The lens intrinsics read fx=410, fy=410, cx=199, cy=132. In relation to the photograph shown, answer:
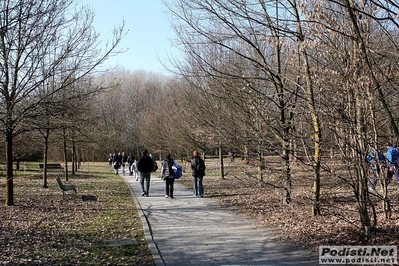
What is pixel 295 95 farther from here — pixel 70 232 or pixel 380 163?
pixel 70 232

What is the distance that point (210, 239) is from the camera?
7.87 meters

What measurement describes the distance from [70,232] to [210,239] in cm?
307

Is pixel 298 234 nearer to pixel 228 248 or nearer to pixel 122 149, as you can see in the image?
pixel 228 248

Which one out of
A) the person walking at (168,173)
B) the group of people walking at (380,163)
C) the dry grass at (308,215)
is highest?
the group of people walking at (380,163)

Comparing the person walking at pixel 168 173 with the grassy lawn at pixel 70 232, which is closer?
the grassy lawn at pixel 70 232

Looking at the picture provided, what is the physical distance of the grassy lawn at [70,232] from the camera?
6.66m

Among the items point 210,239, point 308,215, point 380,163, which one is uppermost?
point 380,163

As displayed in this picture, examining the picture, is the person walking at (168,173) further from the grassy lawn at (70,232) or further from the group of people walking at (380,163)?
the group of people walking at (380,163)

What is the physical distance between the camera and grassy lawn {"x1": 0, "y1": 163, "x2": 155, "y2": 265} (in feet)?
21.8

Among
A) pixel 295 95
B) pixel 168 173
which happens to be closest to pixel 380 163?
pixel 295 95

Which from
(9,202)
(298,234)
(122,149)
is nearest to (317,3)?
(298,234)

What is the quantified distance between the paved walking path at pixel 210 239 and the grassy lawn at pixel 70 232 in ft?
1.16

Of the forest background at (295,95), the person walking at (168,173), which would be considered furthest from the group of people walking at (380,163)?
the person walking at (168,173)

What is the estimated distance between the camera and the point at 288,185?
355 inches
